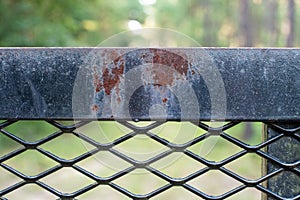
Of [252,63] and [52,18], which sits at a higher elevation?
[52,18]

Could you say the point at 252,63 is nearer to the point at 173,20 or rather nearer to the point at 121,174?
the point at 121,174

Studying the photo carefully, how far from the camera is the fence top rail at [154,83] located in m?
0.56

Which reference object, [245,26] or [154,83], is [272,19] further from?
[154,83]

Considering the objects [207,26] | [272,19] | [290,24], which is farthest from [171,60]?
[207,26]

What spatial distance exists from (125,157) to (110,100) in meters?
0.10

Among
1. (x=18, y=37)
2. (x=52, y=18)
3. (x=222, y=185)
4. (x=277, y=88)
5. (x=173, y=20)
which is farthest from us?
(x=173, y=20)

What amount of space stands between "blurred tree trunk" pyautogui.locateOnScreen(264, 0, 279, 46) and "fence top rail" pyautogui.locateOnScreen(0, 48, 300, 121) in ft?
46.8

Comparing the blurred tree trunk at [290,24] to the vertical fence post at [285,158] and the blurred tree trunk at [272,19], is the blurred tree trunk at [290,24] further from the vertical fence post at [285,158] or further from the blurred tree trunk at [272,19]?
the vertical fence post at [285,158]

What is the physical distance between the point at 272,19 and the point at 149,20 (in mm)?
6572

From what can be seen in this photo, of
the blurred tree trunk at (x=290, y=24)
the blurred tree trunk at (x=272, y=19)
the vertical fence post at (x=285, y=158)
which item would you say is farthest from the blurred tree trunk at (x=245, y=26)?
the vertical fence post at (x=285, y=158)

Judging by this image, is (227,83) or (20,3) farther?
(20,3)

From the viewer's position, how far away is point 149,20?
19438 mm

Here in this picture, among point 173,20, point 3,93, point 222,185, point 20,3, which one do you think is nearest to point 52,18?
point 20,3

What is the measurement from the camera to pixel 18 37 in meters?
6.73
